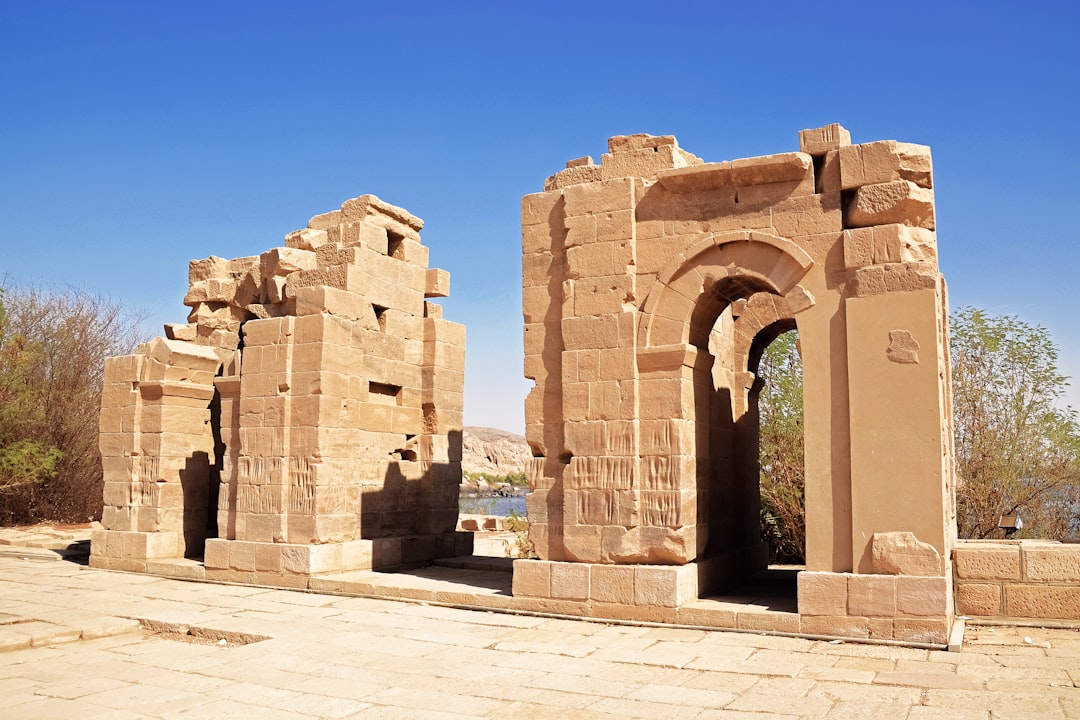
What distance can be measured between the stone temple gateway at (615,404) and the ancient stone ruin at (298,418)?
35 mm

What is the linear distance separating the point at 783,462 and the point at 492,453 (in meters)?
79.9

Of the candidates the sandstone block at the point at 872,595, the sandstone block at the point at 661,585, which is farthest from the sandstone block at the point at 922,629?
the sandstone block at the point at 661,585

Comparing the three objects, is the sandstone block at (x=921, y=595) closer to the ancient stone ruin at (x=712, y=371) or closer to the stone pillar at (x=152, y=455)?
the ancient stone ruin at (x=712, y=371)

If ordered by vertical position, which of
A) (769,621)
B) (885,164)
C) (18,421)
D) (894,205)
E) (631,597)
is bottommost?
(769,621)

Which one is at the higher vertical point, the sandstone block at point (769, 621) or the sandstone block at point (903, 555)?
the sandstone block at point (903, 555)

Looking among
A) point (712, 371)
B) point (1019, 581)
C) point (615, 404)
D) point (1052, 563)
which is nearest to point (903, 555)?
point (1019, 581)

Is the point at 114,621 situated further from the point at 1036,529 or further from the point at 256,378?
the point at 1036,529

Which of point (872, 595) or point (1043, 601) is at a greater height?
point (872, 595)

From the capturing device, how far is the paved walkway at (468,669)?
5.19 meters

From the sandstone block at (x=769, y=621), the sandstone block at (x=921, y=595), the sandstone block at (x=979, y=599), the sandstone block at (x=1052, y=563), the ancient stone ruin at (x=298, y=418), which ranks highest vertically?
the ancient stone ruin at (x=298, y=418)

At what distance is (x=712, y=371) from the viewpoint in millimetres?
9617

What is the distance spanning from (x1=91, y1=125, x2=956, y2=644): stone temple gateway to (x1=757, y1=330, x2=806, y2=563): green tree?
1.84m

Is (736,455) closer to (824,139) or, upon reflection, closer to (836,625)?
(836,625)

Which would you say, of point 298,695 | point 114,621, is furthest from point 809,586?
point 114,621
